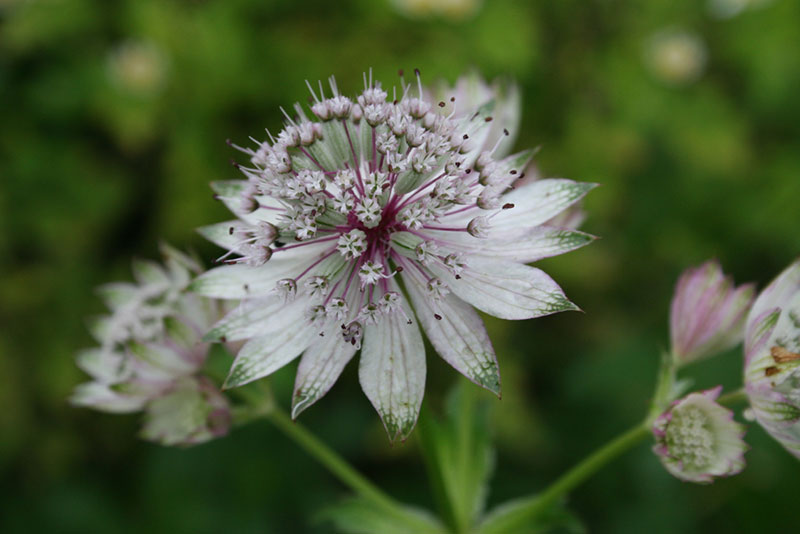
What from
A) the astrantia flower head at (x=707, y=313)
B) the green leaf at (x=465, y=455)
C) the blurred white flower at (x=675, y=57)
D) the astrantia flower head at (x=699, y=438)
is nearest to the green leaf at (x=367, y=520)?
the green leaf at (x=465, y=455)

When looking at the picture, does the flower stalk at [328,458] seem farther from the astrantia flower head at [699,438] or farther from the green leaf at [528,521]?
the astrantia flower head at [699,438]

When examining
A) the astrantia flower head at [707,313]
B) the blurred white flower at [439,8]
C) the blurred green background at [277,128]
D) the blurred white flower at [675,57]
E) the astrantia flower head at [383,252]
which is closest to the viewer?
the astrantia flower head at [383,252]

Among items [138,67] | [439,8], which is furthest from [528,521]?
[138,67]

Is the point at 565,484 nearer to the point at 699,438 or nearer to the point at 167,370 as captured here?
the point at 699,438

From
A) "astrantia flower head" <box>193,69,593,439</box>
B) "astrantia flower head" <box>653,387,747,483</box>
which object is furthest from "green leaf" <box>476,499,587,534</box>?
"astrantia flower head" <box>193,69,593,439</box>

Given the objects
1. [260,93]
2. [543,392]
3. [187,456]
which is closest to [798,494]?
[543,392]

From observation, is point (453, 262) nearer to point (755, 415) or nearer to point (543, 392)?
point (755, 415)
